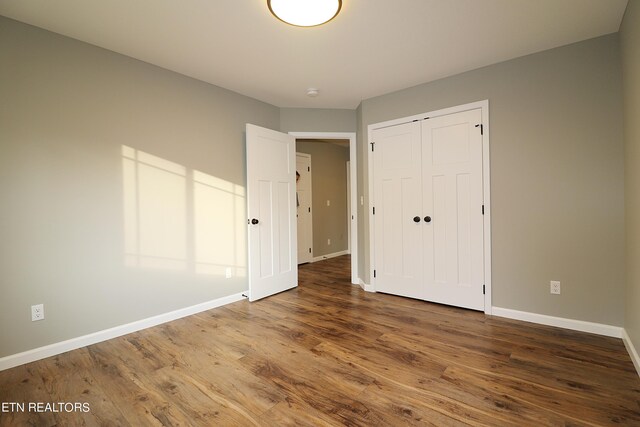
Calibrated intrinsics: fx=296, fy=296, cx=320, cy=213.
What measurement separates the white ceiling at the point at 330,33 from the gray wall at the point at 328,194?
2.89m

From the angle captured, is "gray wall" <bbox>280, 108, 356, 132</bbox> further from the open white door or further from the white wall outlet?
the white wall outlet

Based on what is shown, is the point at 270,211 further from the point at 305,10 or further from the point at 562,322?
the point at 562,322

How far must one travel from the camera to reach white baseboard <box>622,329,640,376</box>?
187 cm

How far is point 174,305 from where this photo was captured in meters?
2.91

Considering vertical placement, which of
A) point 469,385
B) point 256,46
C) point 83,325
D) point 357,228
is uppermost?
point 256,46

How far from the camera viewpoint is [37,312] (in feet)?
7.08

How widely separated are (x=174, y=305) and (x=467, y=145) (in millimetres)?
3339

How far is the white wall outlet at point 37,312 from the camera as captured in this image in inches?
84.4

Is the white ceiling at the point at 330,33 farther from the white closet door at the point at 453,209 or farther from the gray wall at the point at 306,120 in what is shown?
the gray wall at the point at 306,120

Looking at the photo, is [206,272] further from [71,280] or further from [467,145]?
[467,145]

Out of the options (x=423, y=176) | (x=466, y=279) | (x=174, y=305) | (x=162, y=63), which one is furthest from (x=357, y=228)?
(x=162, y=63)

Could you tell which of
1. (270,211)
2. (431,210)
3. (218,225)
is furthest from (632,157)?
(218,225)

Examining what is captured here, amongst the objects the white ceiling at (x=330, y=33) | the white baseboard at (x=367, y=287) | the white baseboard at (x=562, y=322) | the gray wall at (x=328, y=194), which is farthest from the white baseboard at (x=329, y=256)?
the white ceiling at (x=330, y=33)

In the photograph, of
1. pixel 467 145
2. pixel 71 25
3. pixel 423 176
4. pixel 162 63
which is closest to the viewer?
pixel 71 25
